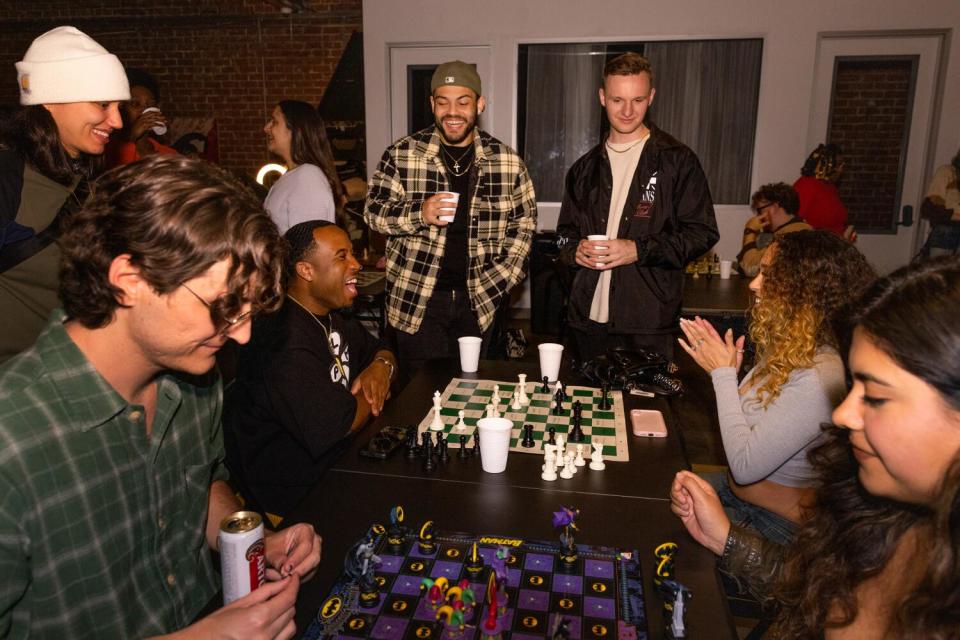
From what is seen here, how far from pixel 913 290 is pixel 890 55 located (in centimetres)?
611

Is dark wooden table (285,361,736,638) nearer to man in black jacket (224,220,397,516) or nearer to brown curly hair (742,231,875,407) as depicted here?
man in black jacket (224,220,397,516)

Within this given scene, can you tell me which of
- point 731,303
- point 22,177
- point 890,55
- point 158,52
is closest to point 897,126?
point 890,55

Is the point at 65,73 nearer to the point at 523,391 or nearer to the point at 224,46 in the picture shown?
the point at 523,391

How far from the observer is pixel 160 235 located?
1.21 m

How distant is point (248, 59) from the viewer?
843cm

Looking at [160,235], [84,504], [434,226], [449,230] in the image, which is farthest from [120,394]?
[449,230]

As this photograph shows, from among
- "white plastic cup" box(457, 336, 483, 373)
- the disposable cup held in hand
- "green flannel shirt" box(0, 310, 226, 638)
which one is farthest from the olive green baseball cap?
"green flannel shirt" box(0, 310, 226, 638)

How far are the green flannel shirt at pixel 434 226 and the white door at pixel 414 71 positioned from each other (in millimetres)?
3289

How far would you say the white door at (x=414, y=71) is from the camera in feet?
21.2

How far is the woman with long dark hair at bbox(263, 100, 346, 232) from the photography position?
11.7ft

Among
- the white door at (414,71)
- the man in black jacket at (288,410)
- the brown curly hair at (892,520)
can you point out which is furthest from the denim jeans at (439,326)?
the white door at (414,71)

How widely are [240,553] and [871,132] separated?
7.05 meters

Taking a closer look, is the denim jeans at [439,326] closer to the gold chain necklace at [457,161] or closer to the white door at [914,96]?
the gold chain necklace at [457,161]

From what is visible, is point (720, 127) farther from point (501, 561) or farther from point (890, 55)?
point (501, 561)
